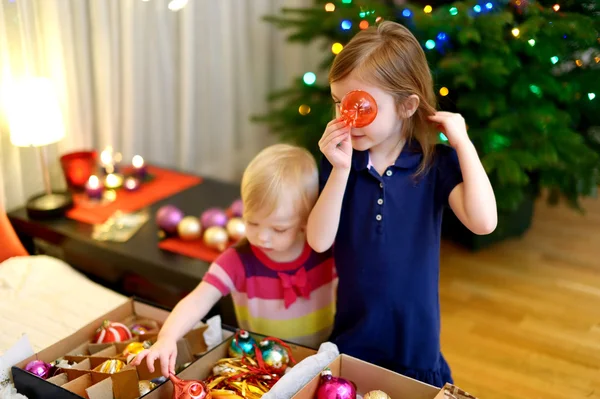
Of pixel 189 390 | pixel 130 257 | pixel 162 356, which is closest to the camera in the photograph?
pixel 189 390

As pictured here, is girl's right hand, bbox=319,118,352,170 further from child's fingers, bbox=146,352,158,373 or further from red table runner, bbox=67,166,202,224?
red table runner, bbox=67,166,202,224

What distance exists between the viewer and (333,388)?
108 cm

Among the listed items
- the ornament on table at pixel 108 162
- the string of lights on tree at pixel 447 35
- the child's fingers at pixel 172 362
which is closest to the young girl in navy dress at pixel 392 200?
the child's fingers at pixel 172 362

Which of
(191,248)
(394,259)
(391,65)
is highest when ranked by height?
(391,65)

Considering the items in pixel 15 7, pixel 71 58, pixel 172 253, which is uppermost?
pixel 15 7

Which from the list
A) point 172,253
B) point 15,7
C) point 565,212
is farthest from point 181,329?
point 565,212

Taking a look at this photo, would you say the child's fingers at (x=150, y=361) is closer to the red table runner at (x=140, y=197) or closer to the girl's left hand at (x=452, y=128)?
the girl's left hand at (x=452, y=128)

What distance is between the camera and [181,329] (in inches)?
48.2

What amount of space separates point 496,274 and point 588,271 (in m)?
0.38

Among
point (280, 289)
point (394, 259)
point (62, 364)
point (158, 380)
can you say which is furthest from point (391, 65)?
point (62, 364)

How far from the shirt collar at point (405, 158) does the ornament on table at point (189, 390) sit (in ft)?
1.63

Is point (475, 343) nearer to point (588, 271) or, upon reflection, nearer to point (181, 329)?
point (588, 271)

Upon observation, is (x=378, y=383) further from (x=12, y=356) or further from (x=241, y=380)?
(x=12, y=356)

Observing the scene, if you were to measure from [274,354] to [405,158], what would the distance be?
464 mm
